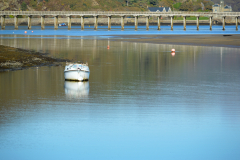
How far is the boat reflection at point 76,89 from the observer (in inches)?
803

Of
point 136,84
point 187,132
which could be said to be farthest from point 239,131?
point 136,84

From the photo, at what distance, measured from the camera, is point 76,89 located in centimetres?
2217

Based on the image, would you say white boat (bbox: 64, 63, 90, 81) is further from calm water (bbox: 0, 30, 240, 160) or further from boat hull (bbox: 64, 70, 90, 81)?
calm water (bbox: 0, 30, 240, 160)

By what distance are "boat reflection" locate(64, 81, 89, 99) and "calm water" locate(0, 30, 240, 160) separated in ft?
0.19

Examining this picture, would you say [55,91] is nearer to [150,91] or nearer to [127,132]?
[150,91]

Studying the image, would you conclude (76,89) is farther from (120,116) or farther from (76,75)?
(120,116)

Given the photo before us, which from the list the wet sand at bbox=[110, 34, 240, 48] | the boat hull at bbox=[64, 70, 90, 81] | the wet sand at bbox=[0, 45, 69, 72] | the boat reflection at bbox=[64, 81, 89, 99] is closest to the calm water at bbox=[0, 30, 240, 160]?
the boat reflection at bbox=[64, 81, 89, 99]

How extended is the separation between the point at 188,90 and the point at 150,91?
91.8 inches

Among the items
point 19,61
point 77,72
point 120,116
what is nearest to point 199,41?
point 19,61

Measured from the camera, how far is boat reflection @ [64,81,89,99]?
20406 millimetres

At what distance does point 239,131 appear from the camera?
13852 mm

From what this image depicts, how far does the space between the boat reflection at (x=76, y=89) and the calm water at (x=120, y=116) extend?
6 cm

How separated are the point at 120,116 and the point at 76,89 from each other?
6.97m

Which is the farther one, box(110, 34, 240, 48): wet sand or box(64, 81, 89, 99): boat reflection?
box(110, 34, 240, 48): wet sand
